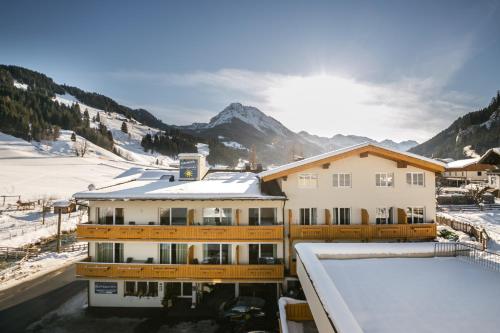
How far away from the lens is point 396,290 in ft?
38.8

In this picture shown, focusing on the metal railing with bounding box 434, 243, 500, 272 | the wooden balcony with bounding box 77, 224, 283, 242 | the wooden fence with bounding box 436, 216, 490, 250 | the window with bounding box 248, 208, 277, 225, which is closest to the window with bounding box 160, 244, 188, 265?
the wooden balcony with bounding box 77, 224, 283, 242

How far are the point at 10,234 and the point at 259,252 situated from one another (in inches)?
1417

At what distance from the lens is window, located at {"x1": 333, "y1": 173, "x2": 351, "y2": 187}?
2181 cm

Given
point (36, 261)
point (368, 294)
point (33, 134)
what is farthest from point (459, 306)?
point (33, 134)

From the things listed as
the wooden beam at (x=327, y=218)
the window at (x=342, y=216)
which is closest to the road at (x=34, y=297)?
the wooden beam at (x=327, y=218)

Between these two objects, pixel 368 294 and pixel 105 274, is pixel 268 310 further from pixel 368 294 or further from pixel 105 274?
pixel 105 274

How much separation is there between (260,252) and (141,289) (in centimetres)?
974

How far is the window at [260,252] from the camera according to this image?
71.1ft

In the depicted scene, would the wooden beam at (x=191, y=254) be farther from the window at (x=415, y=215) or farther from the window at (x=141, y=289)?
the window at (x=415, y=215)

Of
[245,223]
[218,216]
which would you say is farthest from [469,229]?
[218,216]

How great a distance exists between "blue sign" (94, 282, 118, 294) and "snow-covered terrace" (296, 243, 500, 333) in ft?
50.3

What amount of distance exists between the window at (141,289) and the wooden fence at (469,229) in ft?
97.2

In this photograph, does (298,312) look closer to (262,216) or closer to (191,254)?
(262,216)

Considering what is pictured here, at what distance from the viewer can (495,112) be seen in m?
153
